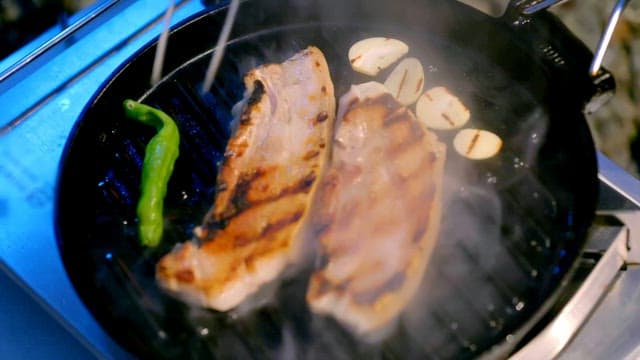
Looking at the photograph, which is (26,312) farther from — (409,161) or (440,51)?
(440,51)

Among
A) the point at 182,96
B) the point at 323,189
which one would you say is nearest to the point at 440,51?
the point at 323,189

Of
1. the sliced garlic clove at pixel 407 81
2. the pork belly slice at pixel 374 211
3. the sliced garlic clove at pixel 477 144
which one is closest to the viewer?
the pork belly slice at pixel 374 211

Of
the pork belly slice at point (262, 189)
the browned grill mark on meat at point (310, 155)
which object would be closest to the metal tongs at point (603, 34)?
the pork belly slice at point (262, 189)

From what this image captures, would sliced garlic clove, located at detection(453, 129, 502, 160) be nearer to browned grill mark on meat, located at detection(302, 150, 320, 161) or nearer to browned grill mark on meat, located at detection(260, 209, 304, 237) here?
browned grill mark on meat, located at detection(302, 150, 320, 161)

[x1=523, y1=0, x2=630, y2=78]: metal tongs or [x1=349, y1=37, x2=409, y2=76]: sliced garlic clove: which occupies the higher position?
[x1=349, y1=37, x2=409, y2=76]: sliced garlic clove

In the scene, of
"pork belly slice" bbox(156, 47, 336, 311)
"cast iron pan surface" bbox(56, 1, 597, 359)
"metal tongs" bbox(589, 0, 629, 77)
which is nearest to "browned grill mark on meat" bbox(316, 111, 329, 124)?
"pork belly slice" bbox(156, 47, 336, 311)

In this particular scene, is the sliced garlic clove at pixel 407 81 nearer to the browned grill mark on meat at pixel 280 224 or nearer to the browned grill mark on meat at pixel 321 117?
the browned grill mark on meat at pixel 321 117
